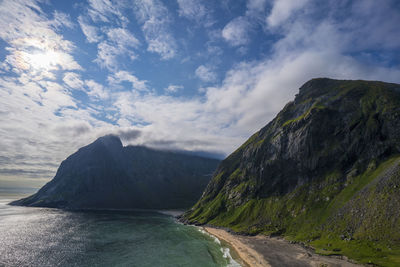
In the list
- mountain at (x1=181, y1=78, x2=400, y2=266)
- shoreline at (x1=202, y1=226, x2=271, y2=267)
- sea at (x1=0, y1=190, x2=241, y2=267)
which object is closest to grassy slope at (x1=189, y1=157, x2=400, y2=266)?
mountain at (x1=181, y1=78, x2=400, y2=266)

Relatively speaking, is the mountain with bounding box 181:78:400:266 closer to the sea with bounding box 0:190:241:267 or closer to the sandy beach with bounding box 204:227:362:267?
the sandy beach with bounding box 204:227:362:267

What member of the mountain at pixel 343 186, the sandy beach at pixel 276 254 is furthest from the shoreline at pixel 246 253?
the mountain at pixel 343 186

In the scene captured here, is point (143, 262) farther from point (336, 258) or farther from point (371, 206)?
point (371, 206)

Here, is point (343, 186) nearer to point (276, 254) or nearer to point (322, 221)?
point (322, 221)

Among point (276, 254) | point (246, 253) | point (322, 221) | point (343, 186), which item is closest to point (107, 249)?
point (246, 253)

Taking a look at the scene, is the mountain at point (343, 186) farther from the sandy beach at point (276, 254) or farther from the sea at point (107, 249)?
the sea at point (107, 249)

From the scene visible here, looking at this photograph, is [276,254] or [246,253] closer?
[276,254]
